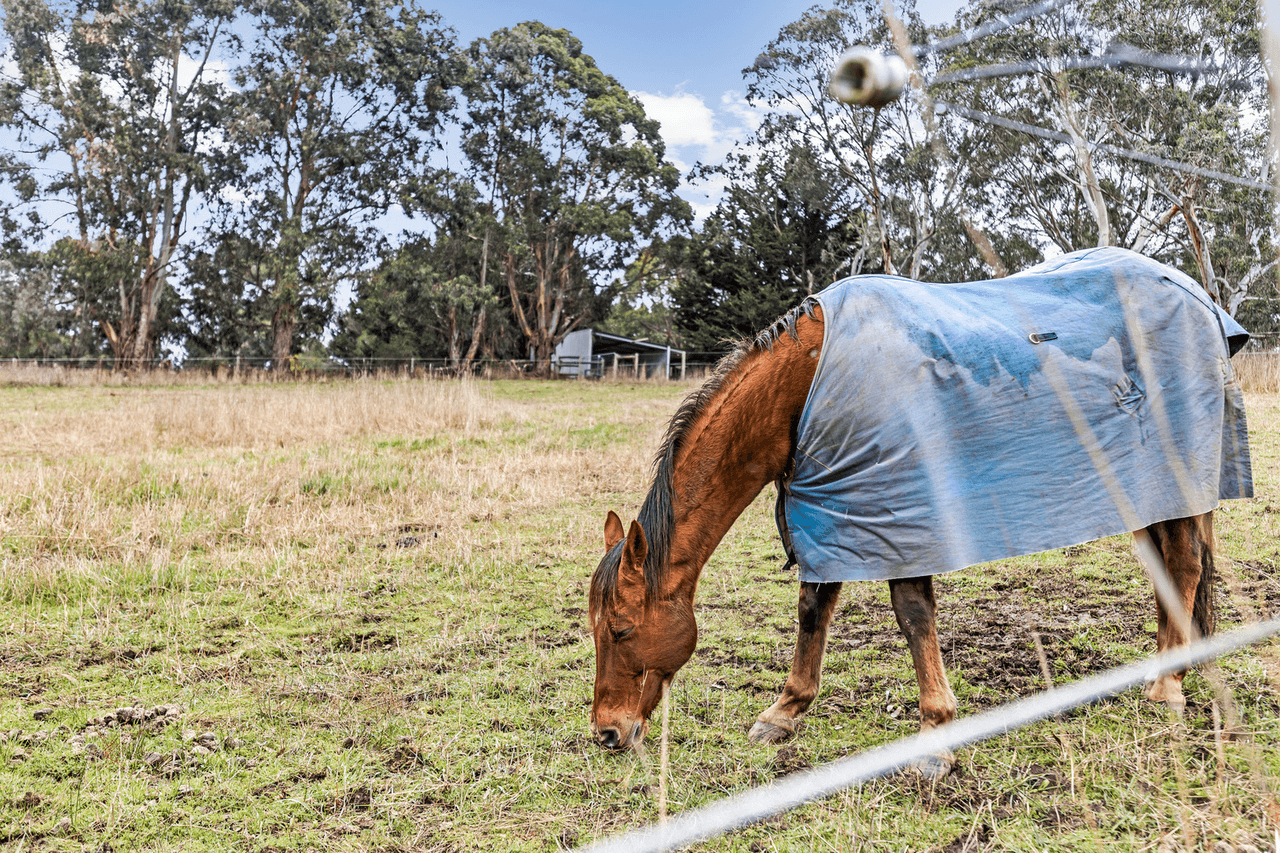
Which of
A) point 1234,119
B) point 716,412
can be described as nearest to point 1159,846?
point 716,412

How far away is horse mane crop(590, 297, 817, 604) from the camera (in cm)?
269

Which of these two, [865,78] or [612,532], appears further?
[612,532]

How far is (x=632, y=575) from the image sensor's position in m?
2.67

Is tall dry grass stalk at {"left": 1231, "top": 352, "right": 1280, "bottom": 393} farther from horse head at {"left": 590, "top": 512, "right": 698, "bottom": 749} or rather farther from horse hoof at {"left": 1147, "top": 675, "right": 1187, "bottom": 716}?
horse head at {"left": 590, "top": 512, "right": 698, "bottom": 749}

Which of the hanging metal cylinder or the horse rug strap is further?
the horse rug strap

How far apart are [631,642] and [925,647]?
3.50ft

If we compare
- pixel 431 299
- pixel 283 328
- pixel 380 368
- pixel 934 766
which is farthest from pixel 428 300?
pixel 934 766

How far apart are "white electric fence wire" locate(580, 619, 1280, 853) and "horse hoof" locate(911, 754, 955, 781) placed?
2 cm

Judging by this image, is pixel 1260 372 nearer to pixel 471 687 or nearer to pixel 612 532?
pixel 612 532

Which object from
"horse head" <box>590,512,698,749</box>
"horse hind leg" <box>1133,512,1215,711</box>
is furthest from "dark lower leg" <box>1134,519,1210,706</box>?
"horse head" <box>590,512,698,749</box>

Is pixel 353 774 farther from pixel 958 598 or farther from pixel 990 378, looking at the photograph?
pixel 958 598

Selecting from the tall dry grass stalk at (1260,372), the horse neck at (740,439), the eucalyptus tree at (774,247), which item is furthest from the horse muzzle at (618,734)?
the eucalyptus tree at (774,247)

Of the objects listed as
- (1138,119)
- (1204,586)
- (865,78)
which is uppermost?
(1138,119)

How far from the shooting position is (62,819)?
2.44 metres
